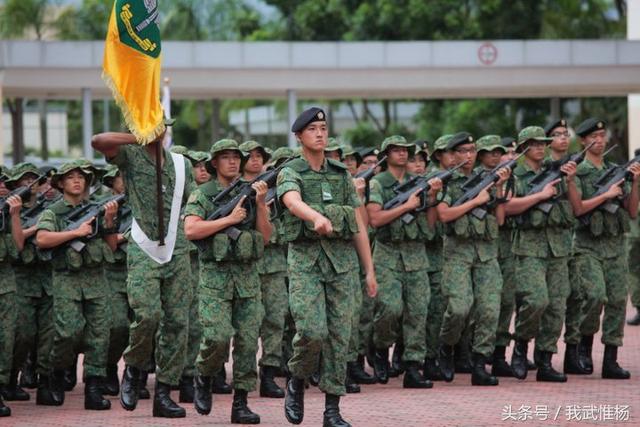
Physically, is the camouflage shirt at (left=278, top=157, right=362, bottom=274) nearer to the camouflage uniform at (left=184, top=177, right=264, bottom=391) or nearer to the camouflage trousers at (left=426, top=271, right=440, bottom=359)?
the camouflage uniform at (left=184, top=177, right=264, bottom=391)

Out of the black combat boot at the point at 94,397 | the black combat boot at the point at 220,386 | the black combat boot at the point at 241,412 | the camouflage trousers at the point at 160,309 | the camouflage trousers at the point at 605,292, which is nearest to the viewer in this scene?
the camouflage trousers at the point at 160,309

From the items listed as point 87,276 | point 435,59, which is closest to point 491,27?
point 435,59

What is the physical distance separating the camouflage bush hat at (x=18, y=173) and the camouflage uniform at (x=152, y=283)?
→ 2.60 metres

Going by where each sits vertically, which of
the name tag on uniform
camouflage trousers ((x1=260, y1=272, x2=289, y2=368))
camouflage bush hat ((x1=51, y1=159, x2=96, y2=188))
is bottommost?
camouflage trousers ((x1=260, y1=272, x2=289, y2=368))

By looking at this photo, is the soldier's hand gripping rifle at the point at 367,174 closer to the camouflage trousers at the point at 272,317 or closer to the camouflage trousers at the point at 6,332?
the camouflage trousers at the point at 272,317

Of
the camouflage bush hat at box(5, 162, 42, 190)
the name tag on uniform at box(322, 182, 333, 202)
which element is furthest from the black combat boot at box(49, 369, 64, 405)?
the name tag on uniform at box(322, 182, 333, 202)

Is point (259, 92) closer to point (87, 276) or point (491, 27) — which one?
point (491, 27)

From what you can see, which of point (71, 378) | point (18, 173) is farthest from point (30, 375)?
point (18, 173)

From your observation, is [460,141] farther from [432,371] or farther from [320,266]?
[320,266]

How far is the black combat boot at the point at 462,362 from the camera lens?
1330 cm

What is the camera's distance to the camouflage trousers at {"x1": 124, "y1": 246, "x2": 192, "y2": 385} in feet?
31.5

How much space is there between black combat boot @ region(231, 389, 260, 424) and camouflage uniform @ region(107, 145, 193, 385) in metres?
0.45

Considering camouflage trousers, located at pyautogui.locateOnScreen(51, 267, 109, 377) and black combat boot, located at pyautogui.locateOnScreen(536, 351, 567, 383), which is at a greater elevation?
camouflage trousers, located at pyautogui.locateOnScreen(51, 267, 109, 377)

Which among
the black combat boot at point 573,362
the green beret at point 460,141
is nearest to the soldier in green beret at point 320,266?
the green beret at point 460,141
